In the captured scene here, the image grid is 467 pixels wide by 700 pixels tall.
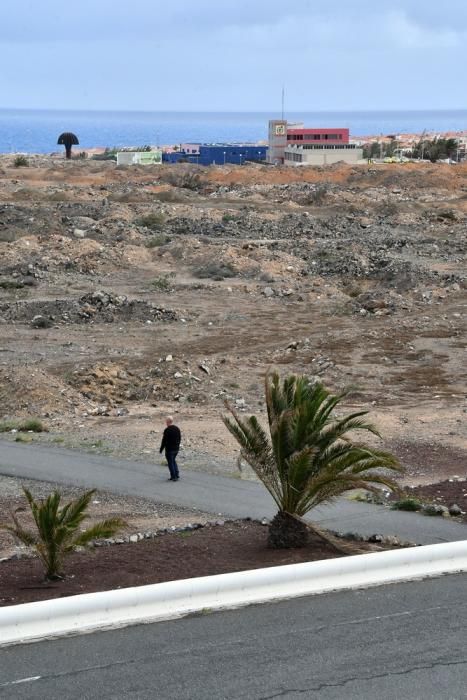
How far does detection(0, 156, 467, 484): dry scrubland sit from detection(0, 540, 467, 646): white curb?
7.22m

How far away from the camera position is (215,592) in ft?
30.0

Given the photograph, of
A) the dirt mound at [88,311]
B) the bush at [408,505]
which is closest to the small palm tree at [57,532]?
the bush at [408,505]

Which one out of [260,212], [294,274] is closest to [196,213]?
[260,212]

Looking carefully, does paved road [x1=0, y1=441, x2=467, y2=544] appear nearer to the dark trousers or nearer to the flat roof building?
the dark trousers

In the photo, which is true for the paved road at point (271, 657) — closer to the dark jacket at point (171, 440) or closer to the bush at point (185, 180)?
the dark jacket at point (171, 440)

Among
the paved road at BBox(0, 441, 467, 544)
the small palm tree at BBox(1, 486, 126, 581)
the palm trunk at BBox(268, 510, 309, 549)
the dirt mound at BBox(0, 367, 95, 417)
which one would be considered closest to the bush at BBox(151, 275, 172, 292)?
the dirt mound at BBox(0, 367, 95, 417)

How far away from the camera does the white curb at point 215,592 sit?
8.45 m

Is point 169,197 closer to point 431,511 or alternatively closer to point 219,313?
point 219,313

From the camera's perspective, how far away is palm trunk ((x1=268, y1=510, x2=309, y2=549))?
1164 cm

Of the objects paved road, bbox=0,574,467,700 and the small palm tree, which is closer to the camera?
paved road, bbox=0,574,467,700

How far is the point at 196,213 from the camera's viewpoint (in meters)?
62.1

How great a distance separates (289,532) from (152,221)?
46.3 metres

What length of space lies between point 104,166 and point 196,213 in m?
46.2

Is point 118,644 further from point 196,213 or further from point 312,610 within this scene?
point 196,213
